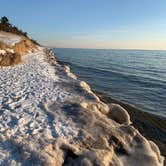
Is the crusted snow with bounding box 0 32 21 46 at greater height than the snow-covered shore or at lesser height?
greater

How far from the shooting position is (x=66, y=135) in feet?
21.9

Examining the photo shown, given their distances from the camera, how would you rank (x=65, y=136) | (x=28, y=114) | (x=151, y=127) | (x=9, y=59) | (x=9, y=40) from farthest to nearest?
(x=9, y=40), (x=9, y=59), (x=151, y=127), (x=28, y=114), (x=65, y=136)

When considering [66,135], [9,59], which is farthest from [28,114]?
[9,59]

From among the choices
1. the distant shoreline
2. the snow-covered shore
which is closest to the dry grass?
the snow-covered shore

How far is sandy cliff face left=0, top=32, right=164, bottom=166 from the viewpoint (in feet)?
18.4

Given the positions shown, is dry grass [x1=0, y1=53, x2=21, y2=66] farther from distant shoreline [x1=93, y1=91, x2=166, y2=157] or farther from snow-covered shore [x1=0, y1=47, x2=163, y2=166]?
distant shoreline [x1=93, y1=91, x2=166, y2=157]

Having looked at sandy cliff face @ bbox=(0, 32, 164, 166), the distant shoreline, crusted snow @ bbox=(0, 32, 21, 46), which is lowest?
the distant shoreline

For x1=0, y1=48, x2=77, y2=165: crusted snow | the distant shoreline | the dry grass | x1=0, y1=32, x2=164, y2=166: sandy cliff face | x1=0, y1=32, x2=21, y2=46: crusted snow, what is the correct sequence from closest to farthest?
1. x1=0, y1=32, x2=164, y2=166: sandy cliff face
2. x1=0, y1=48, x2=77, y2=165: crusted snow
3. the distant shoreline
4. the dry grass
5. x1=0, y1=32, x2=21, y2=46: crusted snow

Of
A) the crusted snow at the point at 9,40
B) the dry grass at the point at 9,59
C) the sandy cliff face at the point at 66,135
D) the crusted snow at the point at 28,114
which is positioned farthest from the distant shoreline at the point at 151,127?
the crusted snow at the point at 9,40

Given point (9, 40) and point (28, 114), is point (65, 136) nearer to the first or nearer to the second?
point (28, 114)

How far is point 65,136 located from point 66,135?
0.07m

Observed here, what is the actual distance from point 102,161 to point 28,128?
2475mm

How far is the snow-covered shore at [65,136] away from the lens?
221 inches

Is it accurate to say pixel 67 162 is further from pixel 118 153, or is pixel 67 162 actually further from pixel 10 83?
pixel 10 83
